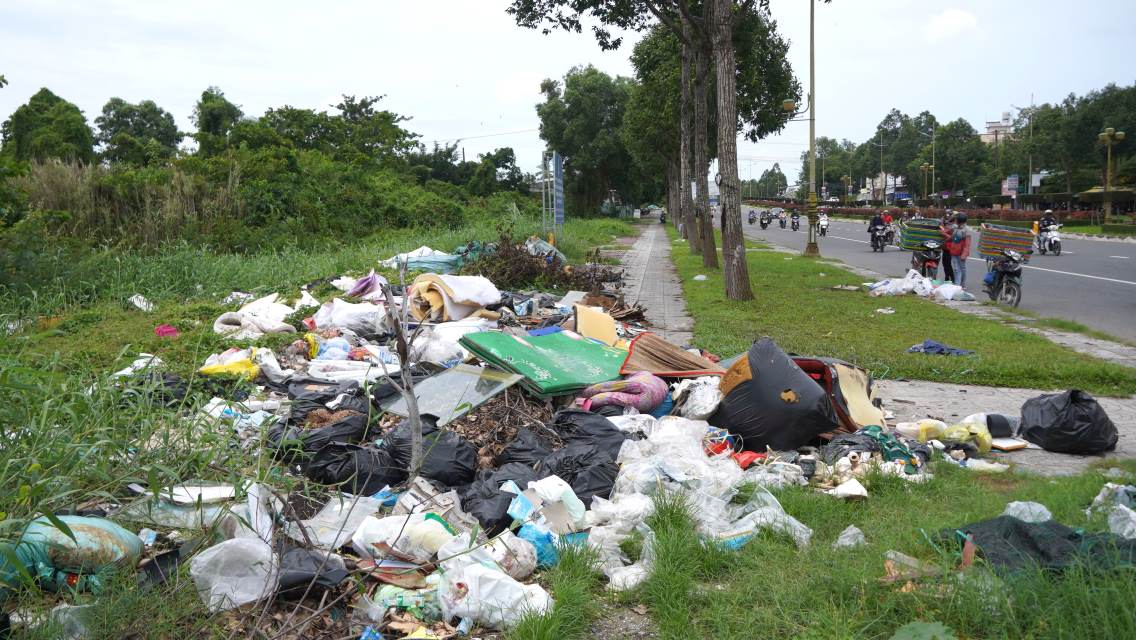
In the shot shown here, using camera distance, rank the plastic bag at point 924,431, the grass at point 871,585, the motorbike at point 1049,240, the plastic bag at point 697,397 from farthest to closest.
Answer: the motorbike at point 1049,240 < the plastic bag at point 697,397 < the plastic bag at point 924,431 < the grass at point 871,585

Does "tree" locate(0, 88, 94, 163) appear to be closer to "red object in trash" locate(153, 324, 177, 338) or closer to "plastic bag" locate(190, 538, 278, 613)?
"red object in trash" locate(153, 324, 177, 338)

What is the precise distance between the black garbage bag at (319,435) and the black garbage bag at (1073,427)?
4.40 m

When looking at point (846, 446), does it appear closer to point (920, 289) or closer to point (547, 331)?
point (547, 331)

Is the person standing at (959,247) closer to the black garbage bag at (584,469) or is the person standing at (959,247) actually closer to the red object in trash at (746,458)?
the red object in trash at (746,458)

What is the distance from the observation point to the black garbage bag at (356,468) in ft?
14.1

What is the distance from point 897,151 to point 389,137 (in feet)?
258

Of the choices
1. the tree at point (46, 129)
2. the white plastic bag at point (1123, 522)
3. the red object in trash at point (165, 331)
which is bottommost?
the white plastic bag at point (1123, 522)

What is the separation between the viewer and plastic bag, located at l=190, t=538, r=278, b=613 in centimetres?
293

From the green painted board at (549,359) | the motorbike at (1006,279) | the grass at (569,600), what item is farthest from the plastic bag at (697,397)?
the motorbike at (1006,279)

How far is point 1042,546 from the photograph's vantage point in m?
3.10

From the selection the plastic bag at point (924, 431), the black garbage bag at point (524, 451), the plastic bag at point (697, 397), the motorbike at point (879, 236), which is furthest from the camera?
the motorbike at point (879, 236)

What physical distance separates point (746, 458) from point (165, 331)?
5813 millimetres

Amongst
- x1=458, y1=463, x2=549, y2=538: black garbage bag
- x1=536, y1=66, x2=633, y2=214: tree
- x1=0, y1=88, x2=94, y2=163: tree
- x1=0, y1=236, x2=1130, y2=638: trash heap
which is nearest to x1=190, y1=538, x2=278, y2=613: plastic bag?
x1=0, y1=236, x2=1130, y2=638: trash heap

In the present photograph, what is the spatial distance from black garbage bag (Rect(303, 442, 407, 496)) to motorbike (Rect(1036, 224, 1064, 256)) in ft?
72.1
